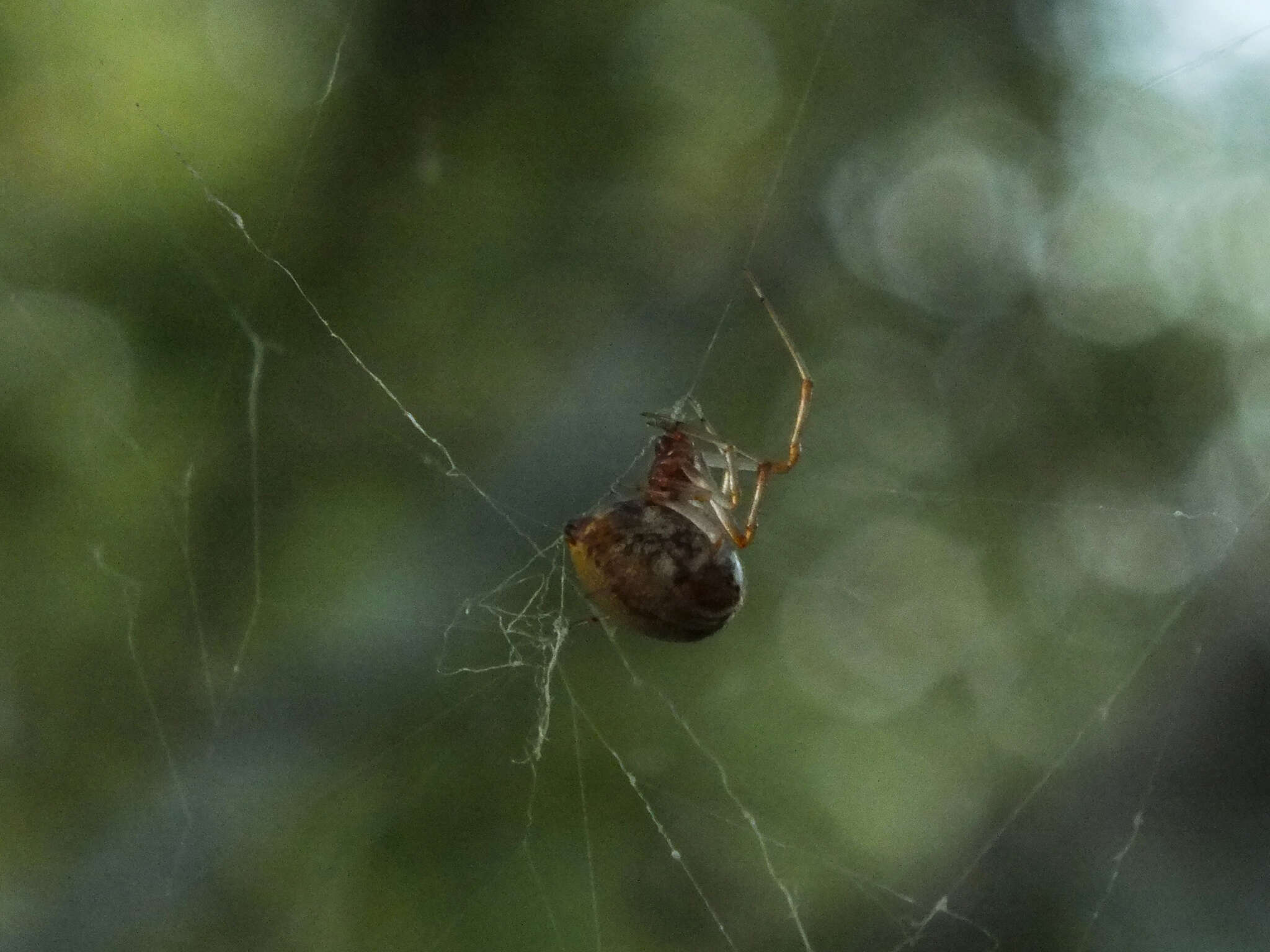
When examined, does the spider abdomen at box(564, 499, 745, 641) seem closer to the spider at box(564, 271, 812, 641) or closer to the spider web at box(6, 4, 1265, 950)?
the spider at box(564, 271, 812, 641)

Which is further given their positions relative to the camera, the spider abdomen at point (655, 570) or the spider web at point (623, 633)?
the spider web at point (623, 633)

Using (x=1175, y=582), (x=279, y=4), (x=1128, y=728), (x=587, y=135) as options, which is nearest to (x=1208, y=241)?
(x=1175, y=582)

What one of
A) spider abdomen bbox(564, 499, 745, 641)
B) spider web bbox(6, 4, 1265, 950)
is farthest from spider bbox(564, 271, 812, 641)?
spider web bbox(6, 4, 1265, 950)

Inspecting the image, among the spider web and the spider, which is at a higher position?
the spider

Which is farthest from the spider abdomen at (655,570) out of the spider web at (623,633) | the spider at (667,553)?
the spider web at (623,633)

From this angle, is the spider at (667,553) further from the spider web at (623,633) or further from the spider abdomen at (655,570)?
the spider web at (623,633)

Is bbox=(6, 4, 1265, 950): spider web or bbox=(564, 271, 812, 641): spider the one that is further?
bbox=(6, 4, 1265, 950): spider web

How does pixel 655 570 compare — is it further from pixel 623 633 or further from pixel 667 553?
pixel 623 633
